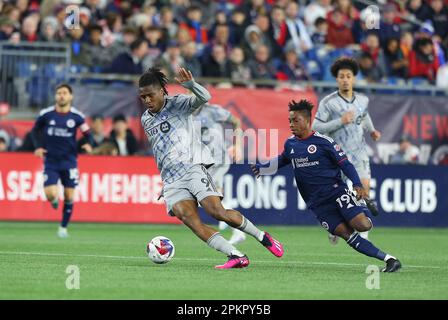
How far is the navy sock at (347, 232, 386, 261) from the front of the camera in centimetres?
1287

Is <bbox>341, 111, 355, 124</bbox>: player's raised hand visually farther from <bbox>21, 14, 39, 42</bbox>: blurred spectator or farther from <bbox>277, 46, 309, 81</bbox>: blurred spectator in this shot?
<bbox>277, 46, 309, 81</bbox>: blurred spectator

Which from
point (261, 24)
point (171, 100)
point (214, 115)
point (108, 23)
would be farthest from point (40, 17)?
point (171, 100)

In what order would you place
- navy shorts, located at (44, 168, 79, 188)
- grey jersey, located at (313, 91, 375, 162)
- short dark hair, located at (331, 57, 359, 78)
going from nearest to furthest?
short dark hair, located at (331, 57, 359, 78) < grey jersey, located at (313, 91, 375, 162) < navy shorts, located at (44, 168, 79, 188)

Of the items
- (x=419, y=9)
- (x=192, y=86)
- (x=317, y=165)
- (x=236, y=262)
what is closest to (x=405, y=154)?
(x=419, y=9)

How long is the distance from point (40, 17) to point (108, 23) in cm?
146

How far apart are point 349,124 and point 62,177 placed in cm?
542

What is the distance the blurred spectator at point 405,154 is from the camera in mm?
24797

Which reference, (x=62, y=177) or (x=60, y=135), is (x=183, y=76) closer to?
(x=60, y=135)

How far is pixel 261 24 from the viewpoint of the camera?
2670 centimetres

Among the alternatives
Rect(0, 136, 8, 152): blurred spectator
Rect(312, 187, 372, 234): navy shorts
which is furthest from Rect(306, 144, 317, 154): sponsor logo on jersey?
Rect(0, 136, 8, 152): blurred spectator

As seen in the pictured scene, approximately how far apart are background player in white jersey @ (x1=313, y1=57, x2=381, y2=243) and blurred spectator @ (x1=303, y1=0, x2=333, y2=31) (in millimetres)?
10853

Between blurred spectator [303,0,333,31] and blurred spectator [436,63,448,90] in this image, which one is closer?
blurred spectator [436,63,448,90]
